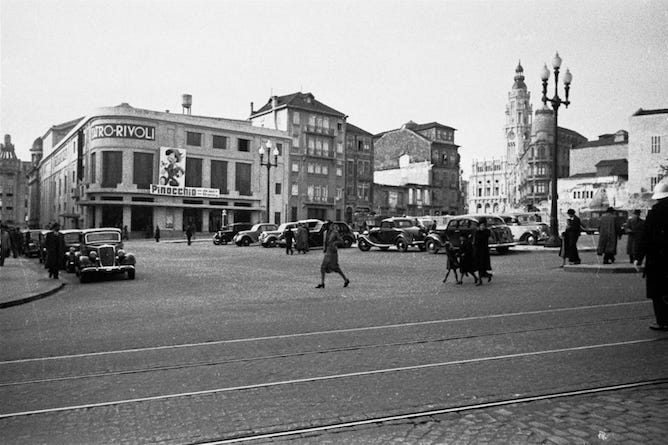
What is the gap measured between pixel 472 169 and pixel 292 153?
109m

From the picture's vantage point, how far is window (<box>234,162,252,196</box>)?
6594 centimetres

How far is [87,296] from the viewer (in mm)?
13984

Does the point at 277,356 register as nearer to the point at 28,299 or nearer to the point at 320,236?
the point at 28,299

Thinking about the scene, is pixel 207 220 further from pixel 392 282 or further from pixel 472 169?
pixel 472 169

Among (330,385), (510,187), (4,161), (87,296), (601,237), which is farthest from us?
(510,187)

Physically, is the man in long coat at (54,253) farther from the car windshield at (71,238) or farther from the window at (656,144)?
the window at (656,144)

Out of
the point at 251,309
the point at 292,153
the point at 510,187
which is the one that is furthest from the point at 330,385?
the point at 510,187

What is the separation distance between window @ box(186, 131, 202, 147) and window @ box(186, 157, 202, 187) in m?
1.71

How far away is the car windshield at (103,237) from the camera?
1964cm

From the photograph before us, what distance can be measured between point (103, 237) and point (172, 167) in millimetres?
41424

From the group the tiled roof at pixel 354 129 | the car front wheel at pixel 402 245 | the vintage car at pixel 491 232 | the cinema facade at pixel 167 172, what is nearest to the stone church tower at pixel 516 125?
the tiled roof at pixel 354 129

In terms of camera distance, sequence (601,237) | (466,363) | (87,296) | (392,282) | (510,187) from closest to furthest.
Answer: (466,363) → (87,296) → (392,282) → (601,237) → (510,187)

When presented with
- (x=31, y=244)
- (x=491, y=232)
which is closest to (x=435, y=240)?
(x=491, y=232)

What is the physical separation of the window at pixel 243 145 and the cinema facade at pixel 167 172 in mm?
120
